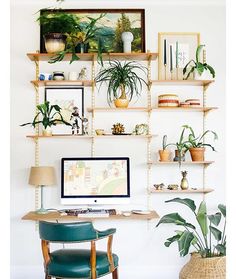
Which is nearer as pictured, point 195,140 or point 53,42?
point 53,42

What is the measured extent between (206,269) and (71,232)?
4.18 feet

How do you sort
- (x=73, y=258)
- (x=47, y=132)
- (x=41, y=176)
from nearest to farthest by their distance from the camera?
(x=73, y=258) < (x=41, y=176) < (x=47, y=132)

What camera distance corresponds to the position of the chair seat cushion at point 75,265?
2.77m

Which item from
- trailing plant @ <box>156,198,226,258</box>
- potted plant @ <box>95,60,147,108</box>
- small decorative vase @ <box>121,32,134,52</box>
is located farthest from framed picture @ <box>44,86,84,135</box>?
trailing plant @ <box>156,198,226,258</box>

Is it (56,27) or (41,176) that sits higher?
(56,27)

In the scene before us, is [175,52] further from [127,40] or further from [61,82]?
[61,82]

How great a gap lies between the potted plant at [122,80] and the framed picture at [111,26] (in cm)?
16

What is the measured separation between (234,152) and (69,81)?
3.19m

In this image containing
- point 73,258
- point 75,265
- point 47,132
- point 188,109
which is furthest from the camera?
point 188,109

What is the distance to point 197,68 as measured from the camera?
12.0 feet

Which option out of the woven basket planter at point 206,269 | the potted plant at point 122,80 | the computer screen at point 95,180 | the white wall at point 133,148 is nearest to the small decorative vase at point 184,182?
the white wall at point 133,148

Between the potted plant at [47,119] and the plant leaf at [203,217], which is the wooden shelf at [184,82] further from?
the plant leaf at [203,217]

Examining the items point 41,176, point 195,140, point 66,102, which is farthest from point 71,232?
point 195,140
